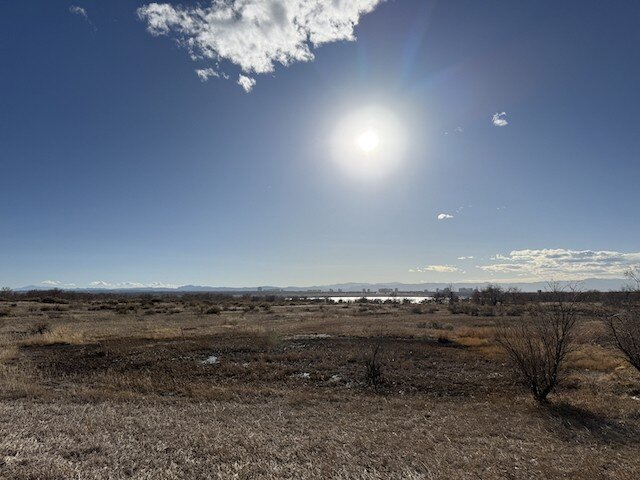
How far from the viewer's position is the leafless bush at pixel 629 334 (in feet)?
42.5

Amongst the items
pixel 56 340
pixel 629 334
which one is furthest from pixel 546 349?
pixel 56 340

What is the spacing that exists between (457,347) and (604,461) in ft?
57.3

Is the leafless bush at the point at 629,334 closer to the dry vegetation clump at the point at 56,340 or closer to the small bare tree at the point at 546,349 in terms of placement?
the small bare tree at the point at 546,349

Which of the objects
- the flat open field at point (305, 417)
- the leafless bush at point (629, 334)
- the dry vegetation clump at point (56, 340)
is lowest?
the flat open field at point (305, 417)

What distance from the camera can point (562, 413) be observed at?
35.5 feet

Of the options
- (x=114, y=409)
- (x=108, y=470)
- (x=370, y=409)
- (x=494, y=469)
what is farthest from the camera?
(x=370, y=409)

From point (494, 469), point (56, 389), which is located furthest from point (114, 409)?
point (494, 469)

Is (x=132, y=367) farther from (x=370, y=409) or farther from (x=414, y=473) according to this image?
(x=414, y=473)

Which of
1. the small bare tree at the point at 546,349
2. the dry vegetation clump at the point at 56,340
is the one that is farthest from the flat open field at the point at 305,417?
the dry vegetation clump at the point at 56,340

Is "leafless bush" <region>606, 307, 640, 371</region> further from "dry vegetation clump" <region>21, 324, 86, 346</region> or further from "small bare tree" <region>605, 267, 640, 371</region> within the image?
"dry vegetation clump" <region>21, 324, 86, 346</region>

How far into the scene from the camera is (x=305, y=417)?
33.7 ft

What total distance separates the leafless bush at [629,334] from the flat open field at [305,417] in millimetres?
1235

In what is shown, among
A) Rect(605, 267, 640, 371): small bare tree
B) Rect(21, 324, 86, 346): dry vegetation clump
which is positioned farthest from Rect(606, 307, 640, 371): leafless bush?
Rect(21, 324, 86, 346): dry vegetation clump

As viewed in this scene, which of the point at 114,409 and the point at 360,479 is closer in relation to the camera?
the point at 360,479
